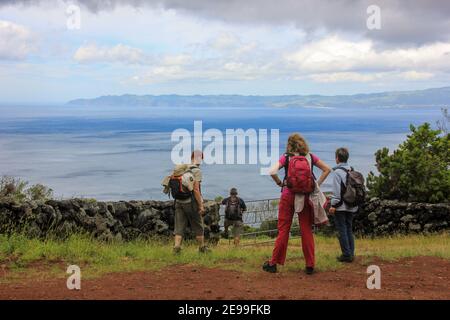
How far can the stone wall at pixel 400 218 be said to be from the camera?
17562 millimetres

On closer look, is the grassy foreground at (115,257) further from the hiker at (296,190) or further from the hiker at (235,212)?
the hiker at (235,212)

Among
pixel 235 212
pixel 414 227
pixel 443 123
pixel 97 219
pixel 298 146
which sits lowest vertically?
pixel 414 227

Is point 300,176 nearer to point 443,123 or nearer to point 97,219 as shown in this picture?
point 97,219

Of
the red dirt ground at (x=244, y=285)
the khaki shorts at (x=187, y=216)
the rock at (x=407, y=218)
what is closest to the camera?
the red dirt ground at (x=244, y=285)

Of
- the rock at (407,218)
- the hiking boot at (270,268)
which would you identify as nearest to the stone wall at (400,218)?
the rock at (407,218)

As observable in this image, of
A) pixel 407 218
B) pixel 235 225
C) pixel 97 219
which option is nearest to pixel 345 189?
pixel 97 219

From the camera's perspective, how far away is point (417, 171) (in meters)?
19.4

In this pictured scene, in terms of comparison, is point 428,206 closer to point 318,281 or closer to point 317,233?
point 317,233

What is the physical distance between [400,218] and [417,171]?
6.85ft

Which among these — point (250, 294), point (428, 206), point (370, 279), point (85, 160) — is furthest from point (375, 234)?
point (85, 160)

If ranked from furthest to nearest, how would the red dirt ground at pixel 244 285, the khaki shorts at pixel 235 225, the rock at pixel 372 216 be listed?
the rock at pixel 372 216, the khaki shorts at pixel 235 225, the red dirt ground at pixel 244 285

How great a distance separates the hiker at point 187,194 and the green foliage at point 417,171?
446 inches

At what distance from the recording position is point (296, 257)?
9477mm

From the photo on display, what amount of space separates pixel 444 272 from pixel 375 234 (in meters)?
10.3
